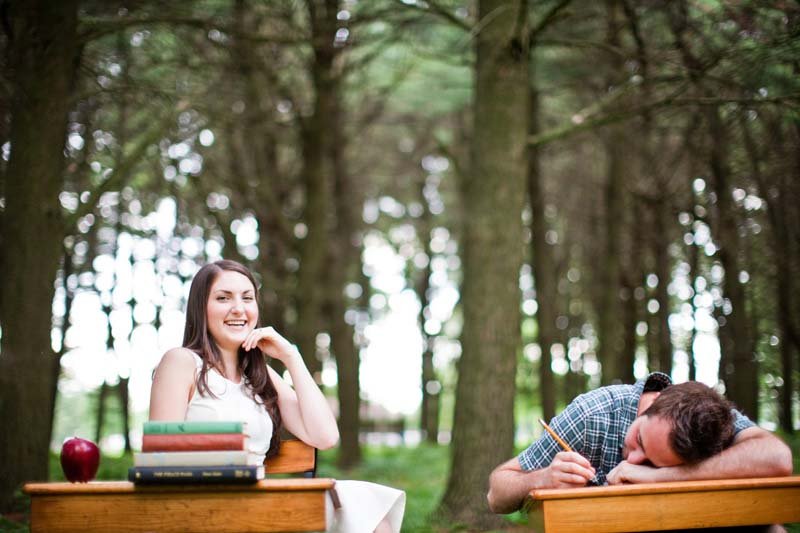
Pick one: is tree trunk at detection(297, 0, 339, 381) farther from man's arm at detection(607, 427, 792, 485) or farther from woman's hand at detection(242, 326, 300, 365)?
man's arm at detection(607, 427, 792, 485)

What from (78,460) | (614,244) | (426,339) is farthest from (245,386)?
(426,339)

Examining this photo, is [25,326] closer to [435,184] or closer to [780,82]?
[780,82]

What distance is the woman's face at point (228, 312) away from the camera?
159 inches

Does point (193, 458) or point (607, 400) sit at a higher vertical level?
point (607, 400)

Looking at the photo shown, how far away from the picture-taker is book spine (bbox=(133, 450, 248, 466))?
2.94m

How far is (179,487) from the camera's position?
2.98m

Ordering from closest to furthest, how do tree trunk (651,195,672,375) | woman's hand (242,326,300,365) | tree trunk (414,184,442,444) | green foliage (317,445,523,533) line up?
woman's hand (242,326,300,365), green foliage (317,445,523,533), tree trunk (651,195,672,375), tree trunk (414,184,442,444)

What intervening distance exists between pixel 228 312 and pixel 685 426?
7.06ft

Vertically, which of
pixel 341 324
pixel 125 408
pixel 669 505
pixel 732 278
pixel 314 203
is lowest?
pixel 125 408

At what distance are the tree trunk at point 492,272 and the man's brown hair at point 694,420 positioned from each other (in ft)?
14.8

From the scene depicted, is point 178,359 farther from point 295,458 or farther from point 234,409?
point 295,458

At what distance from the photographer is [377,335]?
28047 mm

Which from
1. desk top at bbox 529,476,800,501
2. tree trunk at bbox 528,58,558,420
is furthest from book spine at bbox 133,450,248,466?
tree trunk at bbox 528,58,558,420

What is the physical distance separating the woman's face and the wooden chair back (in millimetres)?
574
